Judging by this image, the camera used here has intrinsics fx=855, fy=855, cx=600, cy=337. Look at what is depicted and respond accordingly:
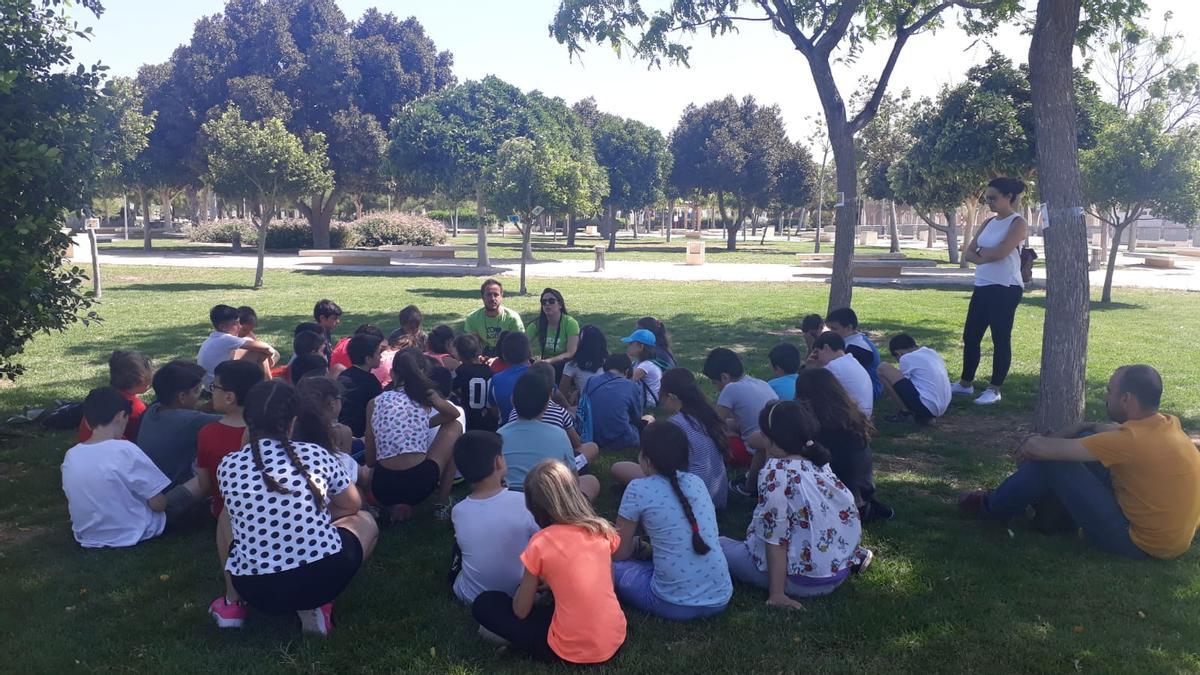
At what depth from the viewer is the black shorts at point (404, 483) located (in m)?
5.07

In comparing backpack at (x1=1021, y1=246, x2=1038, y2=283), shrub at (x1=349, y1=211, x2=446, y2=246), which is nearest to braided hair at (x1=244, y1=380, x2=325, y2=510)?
backpack at (x1=1021, y1=246, x2=1038, y2=283)

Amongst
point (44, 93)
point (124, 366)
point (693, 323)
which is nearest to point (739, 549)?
point (124, 366)

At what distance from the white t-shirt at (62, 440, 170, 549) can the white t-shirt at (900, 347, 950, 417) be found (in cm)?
587

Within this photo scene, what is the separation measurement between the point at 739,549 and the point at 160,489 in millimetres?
3143

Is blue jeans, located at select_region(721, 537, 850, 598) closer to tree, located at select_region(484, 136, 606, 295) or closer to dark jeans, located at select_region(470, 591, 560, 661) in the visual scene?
dark jeans, located at select_region(470, 591, 560, 661)

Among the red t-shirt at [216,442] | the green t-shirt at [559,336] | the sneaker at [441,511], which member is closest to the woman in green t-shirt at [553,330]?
the green t-shirt at [559,336]

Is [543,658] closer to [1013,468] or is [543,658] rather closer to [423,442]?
[423,442]

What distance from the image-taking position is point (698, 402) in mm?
4988

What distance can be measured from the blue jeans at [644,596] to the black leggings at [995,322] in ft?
17.3

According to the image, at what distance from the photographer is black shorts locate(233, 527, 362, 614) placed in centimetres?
356

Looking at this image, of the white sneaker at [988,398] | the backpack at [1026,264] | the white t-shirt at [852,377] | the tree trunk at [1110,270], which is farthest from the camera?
the tree trunk at [1110,270]

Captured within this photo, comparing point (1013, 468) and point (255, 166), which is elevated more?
Result: point (255, 166)

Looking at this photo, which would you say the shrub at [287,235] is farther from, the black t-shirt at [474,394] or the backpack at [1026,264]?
the backpack at [1026,264]

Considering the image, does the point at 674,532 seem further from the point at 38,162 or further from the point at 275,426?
the point at 38,162
